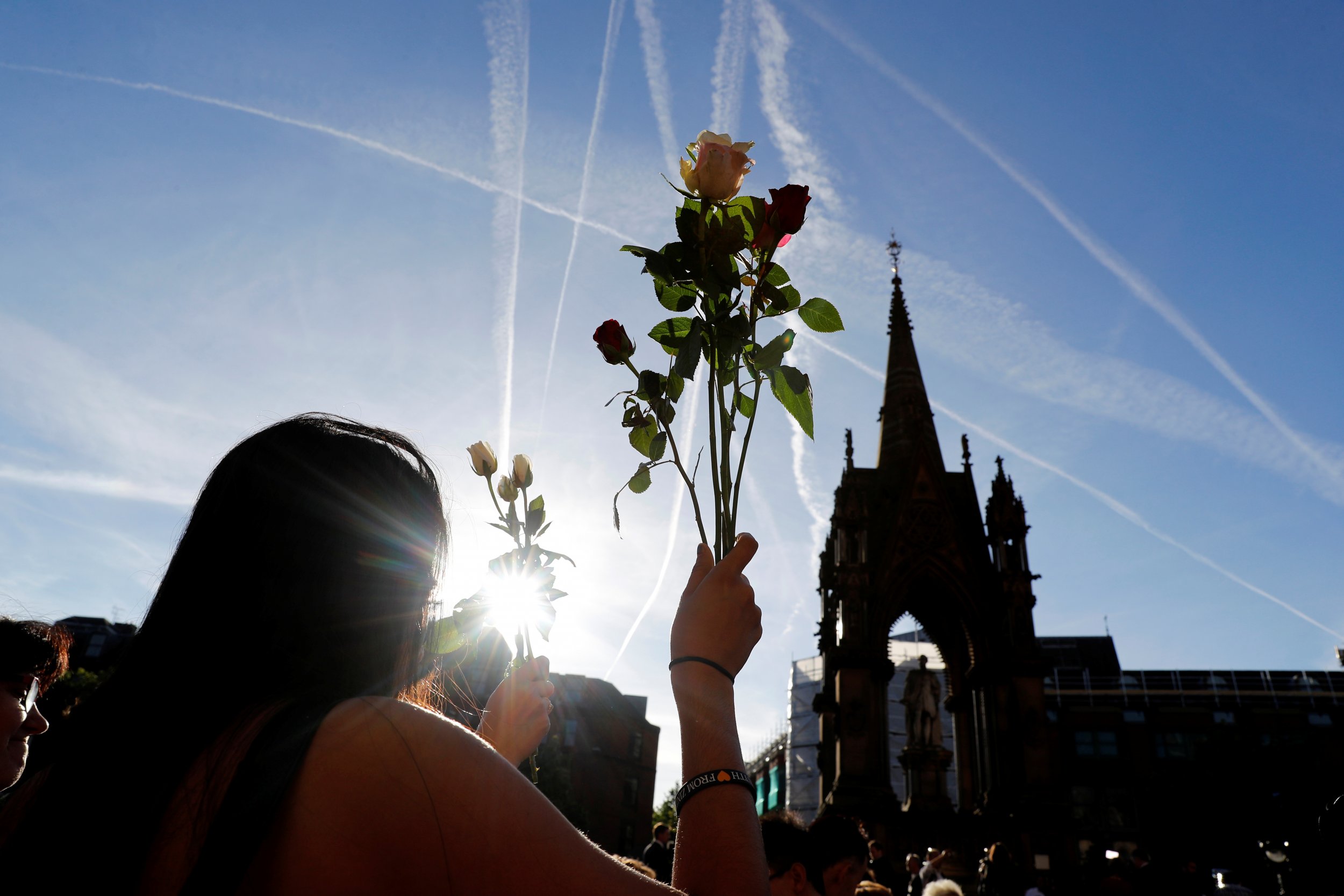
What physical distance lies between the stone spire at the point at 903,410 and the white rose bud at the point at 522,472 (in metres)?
23.9

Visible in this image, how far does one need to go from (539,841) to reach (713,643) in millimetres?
564

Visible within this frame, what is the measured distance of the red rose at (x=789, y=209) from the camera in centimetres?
200

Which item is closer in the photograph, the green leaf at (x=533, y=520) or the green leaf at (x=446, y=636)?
the green leaf at (x=446, y=636)

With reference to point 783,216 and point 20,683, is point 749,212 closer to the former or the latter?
point 783,216

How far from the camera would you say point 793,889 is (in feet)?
14.3

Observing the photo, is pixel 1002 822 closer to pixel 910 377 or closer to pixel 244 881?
pixel 910 377

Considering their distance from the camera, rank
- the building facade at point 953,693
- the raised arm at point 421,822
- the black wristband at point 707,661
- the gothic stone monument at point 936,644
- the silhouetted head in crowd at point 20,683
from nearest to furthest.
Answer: the raised arm at point 421,822
the black wristband at point 707,661
the silhouetted head in crowd at point 20,683
the building facade at point 953,693
the gothic stone monument at point 936,644

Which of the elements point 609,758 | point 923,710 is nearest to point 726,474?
point 923,710

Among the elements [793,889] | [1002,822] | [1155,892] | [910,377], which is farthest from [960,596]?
[793,889]

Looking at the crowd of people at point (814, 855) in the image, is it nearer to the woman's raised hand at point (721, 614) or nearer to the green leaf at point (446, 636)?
the green leaf at point (446, 636)

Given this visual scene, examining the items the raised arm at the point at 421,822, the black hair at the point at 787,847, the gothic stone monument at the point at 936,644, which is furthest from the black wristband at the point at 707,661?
the gothic stone monument at the point at 936,644

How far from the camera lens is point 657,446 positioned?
2.10 meters

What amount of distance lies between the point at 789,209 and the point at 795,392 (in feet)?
1.45

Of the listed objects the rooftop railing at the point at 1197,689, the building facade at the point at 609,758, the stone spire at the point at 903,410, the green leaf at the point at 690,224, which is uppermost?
the stone spire at the point at 903,410
